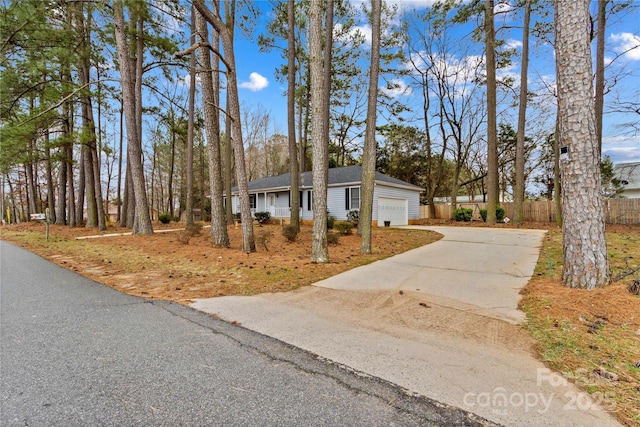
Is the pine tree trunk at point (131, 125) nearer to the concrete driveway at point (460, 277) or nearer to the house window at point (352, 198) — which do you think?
the concrete driveway at point (460, 277)

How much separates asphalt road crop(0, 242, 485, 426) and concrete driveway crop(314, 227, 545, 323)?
6.83 ft

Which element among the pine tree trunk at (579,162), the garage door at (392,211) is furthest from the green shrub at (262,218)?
the pine tree trunk at (579,162)

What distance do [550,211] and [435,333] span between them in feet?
59.7

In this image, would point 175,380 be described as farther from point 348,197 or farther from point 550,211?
point 550,211

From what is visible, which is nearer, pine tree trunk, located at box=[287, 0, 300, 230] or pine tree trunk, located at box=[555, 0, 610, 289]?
pine tree trunk, located at box=[555, 0, 610, 289]

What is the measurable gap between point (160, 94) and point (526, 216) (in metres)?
22.0

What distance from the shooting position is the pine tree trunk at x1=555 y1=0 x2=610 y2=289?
350cm

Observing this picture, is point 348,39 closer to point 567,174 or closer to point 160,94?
point 160,94

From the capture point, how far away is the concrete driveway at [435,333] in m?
1.76

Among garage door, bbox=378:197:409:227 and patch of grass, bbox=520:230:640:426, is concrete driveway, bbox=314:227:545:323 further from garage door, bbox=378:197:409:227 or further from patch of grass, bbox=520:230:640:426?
garage door, bbox=378:197:409:227

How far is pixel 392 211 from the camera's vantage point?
1733 cm

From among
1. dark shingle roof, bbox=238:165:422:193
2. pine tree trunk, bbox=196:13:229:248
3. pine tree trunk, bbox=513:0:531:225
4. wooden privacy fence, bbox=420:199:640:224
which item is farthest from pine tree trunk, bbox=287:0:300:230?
wooden privacy fence, bbox=420:199:640:224

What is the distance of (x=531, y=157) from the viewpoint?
23.8 metres

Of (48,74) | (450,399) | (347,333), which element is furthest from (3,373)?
(48,74)
